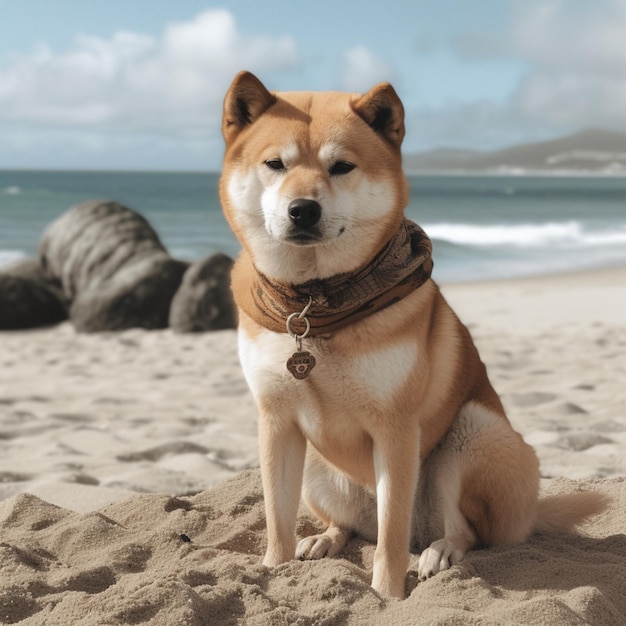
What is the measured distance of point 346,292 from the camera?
2.50 m

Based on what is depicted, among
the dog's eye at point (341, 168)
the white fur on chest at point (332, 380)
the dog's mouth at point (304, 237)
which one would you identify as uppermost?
the dog's eye at point (341, 168)

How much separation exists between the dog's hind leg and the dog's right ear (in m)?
1.14

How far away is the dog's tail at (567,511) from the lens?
10.2 feet

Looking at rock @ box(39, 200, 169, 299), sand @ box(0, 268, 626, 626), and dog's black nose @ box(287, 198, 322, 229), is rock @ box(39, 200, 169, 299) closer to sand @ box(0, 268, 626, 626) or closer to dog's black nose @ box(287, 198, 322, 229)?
sand @ box(0, 268, 626, 626)

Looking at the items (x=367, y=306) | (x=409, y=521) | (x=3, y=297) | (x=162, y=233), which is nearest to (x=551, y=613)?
(x=409, y=521)

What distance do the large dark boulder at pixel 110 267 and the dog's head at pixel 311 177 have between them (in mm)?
5955

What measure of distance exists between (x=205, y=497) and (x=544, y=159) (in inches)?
3397

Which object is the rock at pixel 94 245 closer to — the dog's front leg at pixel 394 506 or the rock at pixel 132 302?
the rock at pixel 132 302

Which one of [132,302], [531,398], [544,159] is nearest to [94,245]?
[132,302]

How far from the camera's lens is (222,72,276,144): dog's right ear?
252 cm

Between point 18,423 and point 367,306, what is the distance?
3.13 meters

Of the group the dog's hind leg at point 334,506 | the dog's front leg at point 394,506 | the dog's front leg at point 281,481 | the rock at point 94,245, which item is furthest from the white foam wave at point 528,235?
the dog's front leg at point 394,506

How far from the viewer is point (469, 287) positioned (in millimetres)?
11453

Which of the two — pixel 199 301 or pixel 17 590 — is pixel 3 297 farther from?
pixel 17 590
